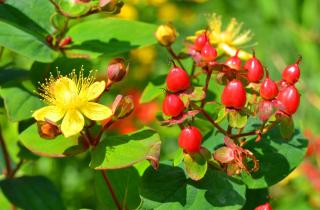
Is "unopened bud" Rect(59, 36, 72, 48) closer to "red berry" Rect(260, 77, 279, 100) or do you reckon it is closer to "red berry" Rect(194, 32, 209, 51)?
"red berry" Rect(194, 32, 209, 51)

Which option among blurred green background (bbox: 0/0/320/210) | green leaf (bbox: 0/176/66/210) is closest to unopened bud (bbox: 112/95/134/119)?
green leaf (bbox: 0/176/66/210)

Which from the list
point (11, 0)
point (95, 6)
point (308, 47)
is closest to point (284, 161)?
point (95, 6)

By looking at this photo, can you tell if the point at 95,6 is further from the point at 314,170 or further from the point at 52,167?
the point at 314,170

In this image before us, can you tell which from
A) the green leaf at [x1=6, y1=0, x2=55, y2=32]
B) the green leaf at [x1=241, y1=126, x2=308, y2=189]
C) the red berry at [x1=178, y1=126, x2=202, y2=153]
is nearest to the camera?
the red berry at [x1=178, y1=126, x2=202, y2=153]

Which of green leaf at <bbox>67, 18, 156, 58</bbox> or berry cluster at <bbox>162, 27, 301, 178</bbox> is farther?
green leaf at <bbox>67, 18, 156, 58</bbox>

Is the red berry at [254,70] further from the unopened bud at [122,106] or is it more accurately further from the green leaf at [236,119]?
A: the unopened bud at [122,106]

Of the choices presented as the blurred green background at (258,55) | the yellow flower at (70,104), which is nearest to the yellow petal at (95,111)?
the yellow flower at (70,104)

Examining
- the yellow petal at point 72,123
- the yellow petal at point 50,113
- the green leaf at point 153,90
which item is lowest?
the green leaf at point 153,90
